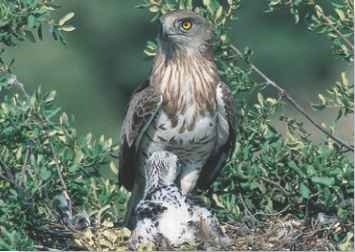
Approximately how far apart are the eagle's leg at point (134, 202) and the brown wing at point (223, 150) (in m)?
0.33

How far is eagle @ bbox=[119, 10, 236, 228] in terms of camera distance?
975cm

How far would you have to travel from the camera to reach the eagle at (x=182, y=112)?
975cm

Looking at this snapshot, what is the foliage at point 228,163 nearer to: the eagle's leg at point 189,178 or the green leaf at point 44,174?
the green leaf at point 44,174

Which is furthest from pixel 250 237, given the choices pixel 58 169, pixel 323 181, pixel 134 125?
pixel 134 125

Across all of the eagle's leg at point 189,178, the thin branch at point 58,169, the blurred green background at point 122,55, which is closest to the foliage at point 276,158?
the eagle's leg at point 189,178

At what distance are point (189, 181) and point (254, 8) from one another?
570 inches

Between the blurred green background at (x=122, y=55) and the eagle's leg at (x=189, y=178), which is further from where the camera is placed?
the blurred green background at (x=122, y=55)

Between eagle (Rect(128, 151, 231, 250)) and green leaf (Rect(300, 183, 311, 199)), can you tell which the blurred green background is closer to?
eagle (Rect(128, 151, 231, 250))

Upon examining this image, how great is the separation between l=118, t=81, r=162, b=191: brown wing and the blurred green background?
11.0m

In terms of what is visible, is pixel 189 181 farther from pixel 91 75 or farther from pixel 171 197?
pixel 91 75

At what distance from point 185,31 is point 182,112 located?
A: 18.6 inches

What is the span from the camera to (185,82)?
390 inches

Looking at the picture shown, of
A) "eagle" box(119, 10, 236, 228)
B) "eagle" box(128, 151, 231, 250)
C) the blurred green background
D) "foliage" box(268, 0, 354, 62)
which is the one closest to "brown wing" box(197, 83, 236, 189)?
"eagle" box(119, 10, 236, 228)

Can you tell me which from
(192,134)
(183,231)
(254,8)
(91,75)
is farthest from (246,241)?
(254,8)
